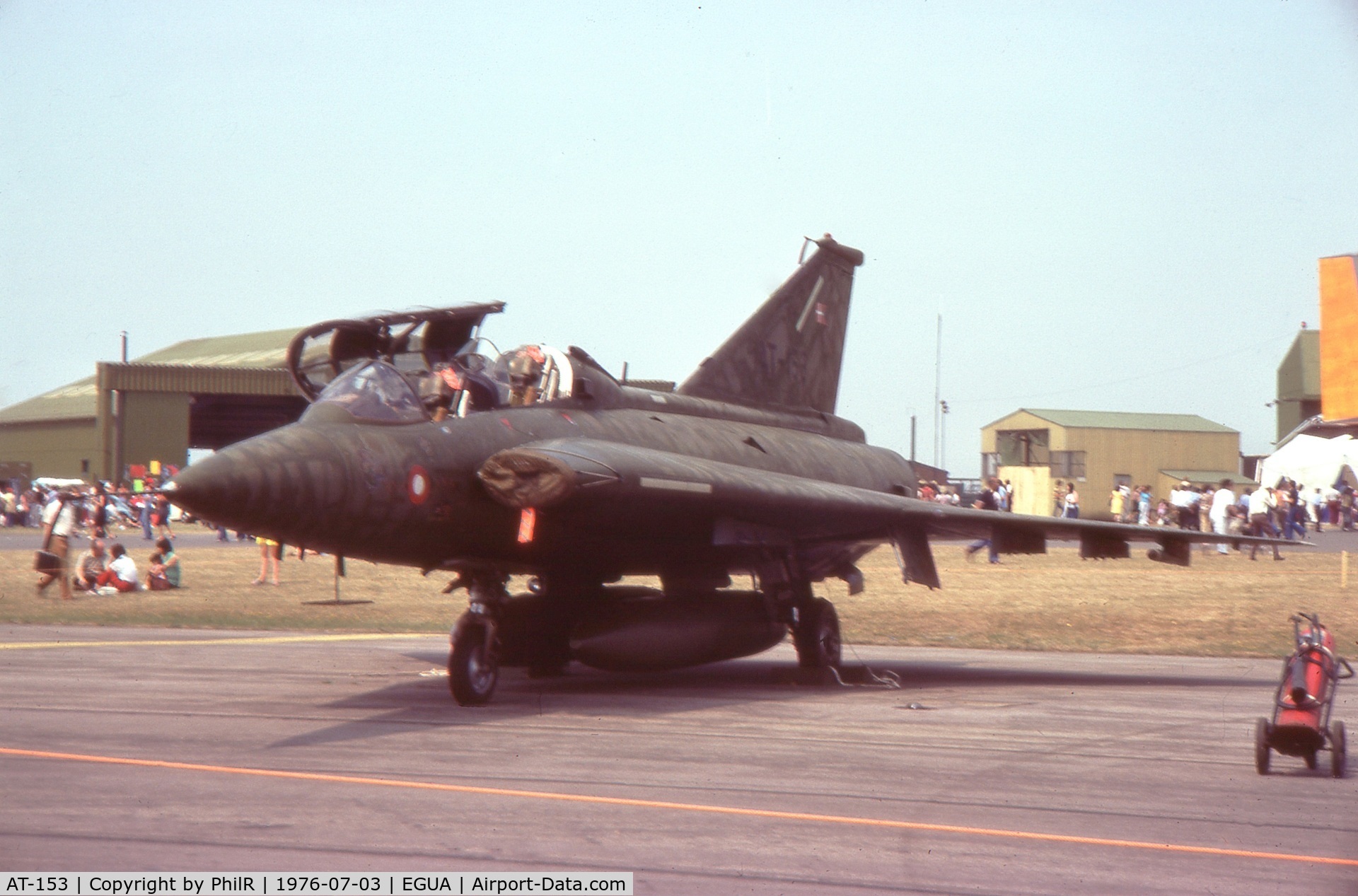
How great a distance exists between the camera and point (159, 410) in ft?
141

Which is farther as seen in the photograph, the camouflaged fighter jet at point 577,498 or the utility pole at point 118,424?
the utility pole at point 118,424

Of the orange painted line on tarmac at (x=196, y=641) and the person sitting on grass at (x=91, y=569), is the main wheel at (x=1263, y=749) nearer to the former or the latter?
the orange painted line on tarmac at (x=196, y=641)

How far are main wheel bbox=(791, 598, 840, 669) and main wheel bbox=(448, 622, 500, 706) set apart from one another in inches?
166

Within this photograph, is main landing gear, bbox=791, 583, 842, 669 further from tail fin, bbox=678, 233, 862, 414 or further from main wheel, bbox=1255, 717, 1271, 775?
main wheel, bbox=1255, 717, 1271, 775

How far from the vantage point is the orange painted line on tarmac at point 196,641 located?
16.9 metres

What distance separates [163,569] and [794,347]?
14.3 m

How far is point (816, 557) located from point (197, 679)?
686cm

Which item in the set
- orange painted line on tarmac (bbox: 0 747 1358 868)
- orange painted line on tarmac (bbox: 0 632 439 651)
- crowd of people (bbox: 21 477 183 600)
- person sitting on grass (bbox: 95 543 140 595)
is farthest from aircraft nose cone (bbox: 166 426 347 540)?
person sitting on grass (bbox: 95 543 140 595)

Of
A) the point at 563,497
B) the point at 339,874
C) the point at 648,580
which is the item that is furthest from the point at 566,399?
the point at 648,580

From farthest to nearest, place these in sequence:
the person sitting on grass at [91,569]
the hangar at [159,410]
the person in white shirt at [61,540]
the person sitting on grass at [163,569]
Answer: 1. the hangar at [159,410]
2. the person sitting on grass at [163,569]
3. the person sitting on grass at [91,569]
4. the person in white shirt at [61,540]

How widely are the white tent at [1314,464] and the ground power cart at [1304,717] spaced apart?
1615 inches

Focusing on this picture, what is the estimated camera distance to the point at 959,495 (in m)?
54.0

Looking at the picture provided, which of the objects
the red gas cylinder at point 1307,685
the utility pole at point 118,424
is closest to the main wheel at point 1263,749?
the red gas cylinder at point 1307,685

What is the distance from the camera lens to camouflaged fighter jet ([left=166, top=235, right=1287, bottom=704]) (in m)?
10.6
